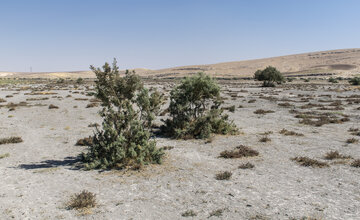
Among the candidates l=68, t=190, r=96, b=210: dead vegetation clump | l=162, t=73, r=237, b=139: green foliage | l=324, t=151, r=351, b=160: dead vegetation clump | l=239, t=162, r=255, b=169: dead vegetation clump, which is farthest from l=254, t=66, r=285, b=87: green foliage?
l=68, t=190, r=96, b=210: dead vegetation clump

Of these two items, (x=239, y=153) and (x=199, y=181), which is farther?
(x=239, y=153)

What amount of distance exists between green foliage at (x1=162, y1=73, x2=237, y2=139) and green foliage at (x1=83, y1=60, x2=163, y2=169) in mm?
4209

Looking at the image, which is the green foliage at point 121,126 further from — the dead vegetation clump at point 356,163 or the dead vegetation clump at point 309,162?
the dead vegetation clump at point 356,163

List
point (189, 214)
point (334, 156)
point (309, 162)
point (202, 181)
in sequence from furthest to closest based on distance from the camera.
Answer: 1. point (334, 156)
2. point (309, 162)
3. point (202, 181)
4. point (189, 214)

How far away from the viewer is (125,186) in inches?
315

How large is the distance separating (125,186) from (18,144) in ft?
26.5

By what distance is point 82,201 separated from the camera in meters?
6.56

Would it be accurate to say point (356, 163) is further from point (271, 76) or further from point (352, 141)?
point (271, 76)

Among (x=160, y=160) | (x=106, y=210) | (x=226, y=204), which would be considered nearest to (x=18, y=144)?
(x=160, y=160)

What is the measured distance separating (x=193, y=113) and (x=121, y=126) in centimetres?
607

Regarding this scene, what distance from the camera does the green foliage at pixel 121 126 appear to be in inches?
374

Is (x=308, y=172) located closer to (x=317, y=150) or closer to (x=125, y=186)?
(x=317, y=150)

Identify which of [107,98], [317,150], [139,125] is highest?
[107,98]

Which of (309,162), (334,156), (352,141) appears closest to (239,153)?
(309,162)
